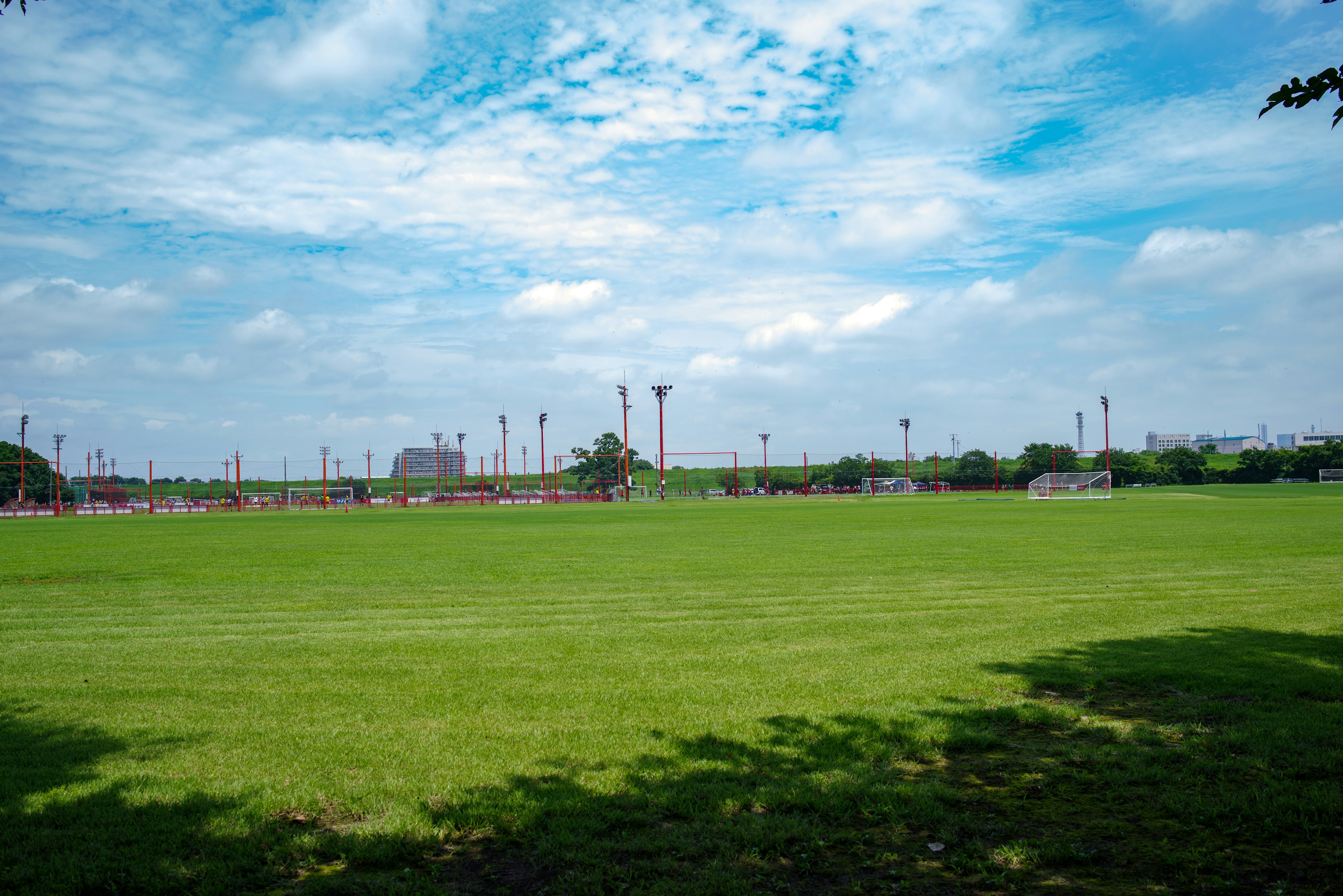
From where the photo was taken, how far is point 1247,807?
4.14 m

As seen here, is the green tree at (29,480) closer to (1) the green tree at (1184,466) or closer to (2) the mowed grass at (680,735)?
(2) the mowed grass at (680,735)

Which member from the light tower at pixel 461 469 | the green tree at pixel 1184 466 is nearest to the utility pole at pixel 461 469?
the light tower at pixel 461 469

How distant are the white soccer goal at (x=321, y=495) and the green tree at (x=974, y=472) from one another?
2322 inches

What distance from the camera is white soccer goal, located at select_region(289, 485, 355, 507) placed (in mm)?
81688

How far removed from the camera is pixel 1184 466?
88.8m

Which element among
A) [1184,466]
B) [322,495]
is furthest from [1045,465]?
[322,495]

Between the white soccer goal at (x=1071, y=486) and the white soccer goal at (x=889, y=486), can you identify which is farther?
the white soccer goal at (x=889, y=486)

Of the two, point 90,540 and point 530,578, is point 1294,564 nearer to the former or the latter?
point 530,578

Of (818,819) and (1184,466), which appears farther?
(1184,466)

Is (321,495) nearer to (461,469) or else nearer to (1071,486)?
(461,469)

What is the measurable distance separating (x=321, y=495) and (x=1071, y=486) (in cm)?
7792

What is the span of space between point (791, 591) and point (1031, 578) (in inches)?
159

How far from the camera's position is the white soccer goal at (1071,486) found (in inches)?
2120

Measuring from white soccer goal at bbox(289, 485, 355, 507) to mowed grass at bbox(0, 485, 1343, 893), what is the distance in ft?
225
